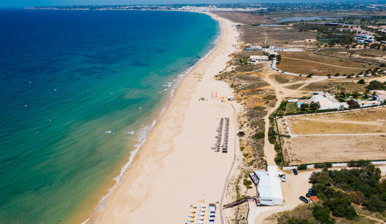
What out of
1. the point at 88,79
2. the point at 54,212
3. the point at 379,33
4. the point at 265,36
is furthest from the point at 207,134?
the point at 379,33

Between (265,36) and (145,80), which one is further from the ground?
(265,36)

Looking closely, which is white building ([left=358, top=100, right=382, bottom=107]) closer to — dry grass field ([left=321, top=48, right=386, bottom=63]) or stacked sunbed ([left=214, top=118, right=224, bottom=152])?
stacked sunbed ([left=214, top=118, right=224, bottom=152])

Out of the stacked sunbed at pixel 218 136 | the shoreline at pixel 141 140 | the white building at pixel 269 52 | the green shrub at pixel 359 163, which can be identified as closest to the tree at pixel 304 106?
the stacked sunbed at pixel 218 136

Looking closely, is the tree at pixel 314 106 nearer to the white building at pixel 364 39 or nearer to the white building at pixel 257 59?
the white building at pixel 257 59

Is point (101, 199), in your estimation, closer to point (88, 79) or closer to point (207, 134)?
point (207, 134)

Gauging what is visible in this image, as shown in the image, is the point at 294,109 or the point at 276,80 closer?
the point at 294,109

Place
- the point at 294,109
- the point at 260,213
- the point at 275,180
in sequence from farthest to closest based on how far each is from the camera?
the point at 294,109, the point at 275,180, the point at 260,213

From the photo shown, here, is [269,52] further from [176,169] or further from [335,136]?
[176,169]

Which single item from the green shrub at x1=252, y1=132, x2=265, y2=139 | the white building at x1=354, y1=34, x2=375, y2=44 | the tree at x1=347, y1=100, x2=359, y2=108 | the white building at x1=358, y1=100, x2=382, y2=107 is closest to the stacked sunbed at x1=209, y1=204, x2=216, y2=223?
the green shrub at x1=252, y1=132, x2=265, y2=139
